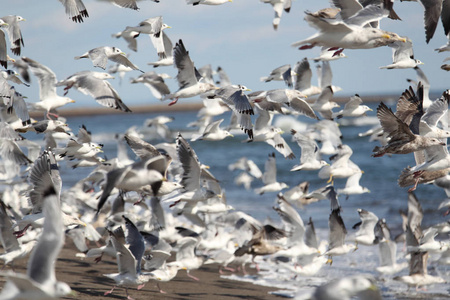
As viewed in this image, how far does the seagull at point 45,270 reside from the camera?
4.38 m

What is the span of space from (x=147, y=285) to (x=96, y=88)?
296 cm

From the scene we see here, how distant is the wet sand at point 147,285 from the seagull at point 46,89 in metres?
2.50

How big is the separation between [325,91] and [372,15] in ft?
14.1

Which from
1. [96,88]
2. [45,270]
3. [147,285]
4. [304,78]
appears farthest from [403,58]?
[45,270]

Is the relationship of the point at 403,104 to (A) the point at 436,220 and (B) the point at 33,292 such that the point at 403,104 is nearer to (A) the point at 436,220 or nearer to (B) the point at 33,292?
(B) the point at 33,292

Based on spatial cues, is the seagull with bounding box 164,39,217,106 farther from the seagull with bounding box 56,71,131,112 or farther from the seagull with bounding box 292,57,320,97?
the seagull with bounding box 292,57,320,97

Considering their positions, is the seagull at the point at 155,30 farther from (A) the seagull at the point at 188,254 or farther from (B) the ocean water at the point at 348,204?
(A) the seagull at the point at 188,254

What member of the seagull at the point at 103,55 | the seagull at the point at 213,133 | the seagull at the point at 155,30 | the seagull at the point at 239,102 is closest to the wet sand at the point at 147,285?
the seagull at the point at 213,133

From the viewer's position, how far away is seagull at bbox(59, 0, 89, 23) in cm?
814

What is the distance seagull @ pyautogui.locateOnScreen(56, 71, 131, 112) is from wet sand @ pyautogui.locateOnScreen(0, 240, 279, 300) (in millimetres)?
2465

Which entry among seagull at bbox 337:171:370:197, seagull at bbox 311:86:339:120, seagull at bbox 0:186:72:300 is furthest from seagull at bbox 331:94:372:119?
seagull at bbox 0:186:72:300

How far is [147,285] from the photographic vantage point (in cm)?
883

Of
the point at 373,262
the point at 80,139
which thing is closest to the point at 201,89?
the point at 80,139

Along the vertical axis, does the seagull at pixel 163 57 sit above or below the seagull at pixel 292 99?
above
